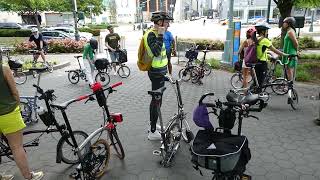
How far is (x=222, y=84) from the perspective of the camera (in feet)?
32.7

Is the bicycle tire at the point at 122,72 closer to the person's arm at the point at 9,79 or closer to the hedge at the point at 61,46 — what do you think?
the person's arm at the point at 9,79

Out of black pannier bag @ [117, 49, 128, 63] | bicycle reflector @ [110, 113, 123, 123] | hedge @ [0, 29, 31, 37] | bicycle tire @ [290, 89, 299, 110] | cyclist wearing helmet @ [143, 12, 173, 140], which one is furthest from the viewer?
hedge @ [0, 29, 31, 37]

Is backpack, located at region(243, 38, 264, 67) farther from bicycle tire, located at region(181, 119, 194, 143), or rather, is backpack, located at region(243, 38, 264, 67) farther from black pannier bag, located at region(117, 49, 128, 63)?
black pannier bag, located at region(117, 49, 128, 63)

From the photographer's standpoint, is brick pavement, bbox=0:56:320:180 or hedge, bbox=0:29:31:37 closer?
brick pavement, bbox=0:56:320:180

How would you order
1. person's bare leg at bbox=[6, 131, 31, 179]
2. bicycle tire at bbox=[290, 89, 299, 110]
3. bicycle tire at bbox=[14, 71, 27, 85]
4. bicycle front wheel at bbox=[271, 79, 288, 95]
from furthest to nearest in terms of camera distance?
1. bicycle tire at bbox=[14, 71, 27, 85]
2. bicycle front wheel at bbox=[271, 79, 288, 95]
3. bicycle tire at bbox=[290, 89, 299, 110]
4. person's bare leg at bbox=[6, 131, 31, 179]

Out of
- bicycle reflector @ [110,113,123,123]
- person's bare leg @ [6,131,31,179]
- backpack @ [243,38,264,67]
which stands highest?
backpack @ [243,38,264,67]

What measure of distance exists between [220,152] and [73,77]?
28.3 feet

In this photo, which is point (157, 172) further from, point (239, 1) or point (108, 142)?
point (239, 1)

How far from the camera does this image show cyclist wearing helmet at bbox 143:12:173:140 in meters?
4.82

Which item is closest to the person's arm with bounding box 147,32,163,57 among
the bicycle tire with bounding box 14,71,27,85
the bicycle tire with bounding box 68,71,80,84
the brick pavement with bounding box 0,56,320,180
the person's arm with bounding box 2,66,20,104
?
the brick pavement with bounding box 0,56,320,180

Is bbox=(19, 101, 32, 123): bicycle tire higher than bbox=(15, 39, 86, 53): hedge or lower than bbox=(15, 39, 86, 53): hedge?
lower

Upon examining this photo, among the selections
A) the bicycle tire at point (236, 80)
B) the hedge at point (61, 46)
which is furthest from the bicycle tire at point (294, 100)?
the hedge at point (61, 46)

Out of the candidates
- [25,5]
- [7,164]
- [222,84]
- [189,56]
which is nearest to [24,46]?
[25,5]

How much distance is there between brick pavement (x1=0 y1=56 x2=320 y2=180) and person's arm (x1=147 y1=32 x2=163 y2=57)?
5.17 ft
